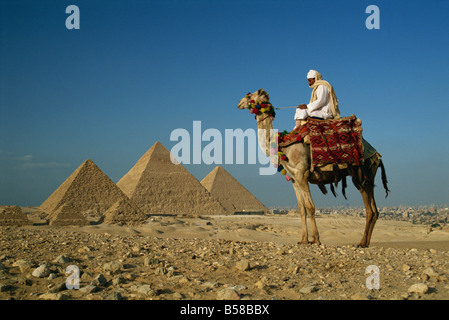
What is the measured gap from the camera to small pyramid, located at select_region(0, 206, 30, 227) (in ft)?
64.0

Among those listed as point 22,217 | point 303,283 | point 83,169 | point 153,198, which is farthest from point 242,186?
point 303,283

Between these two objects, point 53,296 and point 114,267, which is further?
point 114,267

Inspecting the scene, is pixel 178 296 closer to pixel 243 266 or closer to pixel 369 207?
pixel 243 266

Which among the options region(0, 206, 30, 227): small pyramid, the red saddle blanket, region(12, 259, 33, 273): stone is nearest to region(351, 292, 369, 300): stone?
region(12, 259, 33, 273): stone

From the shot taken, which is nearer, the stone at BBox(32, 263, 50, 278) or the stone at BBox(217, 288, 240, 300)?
the stone at BBox(217, 288, 240, 300)

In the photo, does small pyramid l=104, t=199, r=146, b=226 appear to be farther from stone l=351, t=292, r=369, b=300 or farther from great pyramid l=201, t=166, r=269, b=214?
great pyramid l=201, t=166, r=269, b=214

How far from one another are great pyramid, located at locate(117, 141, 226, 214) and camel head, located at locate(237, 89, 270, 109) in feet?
119

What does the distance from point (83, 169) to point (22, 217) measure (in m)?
9.71

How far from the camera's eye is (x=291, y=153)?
306 inches

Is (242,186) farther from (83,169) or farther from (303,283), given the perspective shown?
(303,283)

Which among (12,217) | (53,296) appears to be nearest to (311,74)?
(53,296)

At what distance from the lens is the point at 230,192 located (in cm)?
5791

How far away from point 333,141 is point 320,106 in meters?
0.75

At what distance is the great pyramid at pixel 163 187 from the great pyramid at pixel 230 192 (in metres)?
8.01
